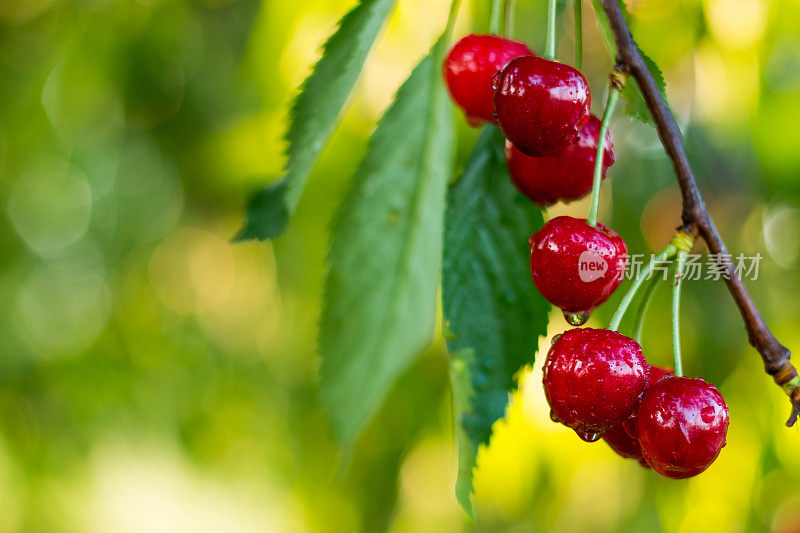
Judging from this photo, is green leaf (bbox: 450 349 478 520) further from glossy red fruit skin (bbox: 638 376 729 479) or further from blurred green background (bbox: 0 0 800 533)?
blurred green background (bbox: 0 0 800 533)

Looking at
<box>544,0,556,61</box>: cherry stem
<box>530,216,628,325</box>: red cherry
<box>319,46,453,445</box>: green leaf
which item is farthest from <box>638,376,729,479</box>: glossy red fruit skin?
<box>544,0,556,61</box>: cherry stem

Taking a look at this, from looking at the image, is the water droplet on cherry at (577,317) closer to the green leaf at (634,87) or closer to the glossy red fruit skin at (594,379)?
the glossy red fruit skin at (594,379)

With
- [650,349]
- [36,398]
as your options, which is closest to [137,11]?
[36,398]

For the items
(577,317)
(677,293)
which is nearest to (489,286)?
(577,317)

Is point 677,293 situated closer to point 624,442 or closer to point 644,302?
point 644,302

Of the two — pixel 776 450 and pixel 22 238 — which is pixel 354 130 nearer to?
pixel 22 238

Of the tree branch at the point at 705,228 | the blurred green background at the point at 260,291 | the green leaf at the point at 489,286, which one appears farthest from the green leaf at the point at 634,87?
the blurred green background at the point at 260,291
